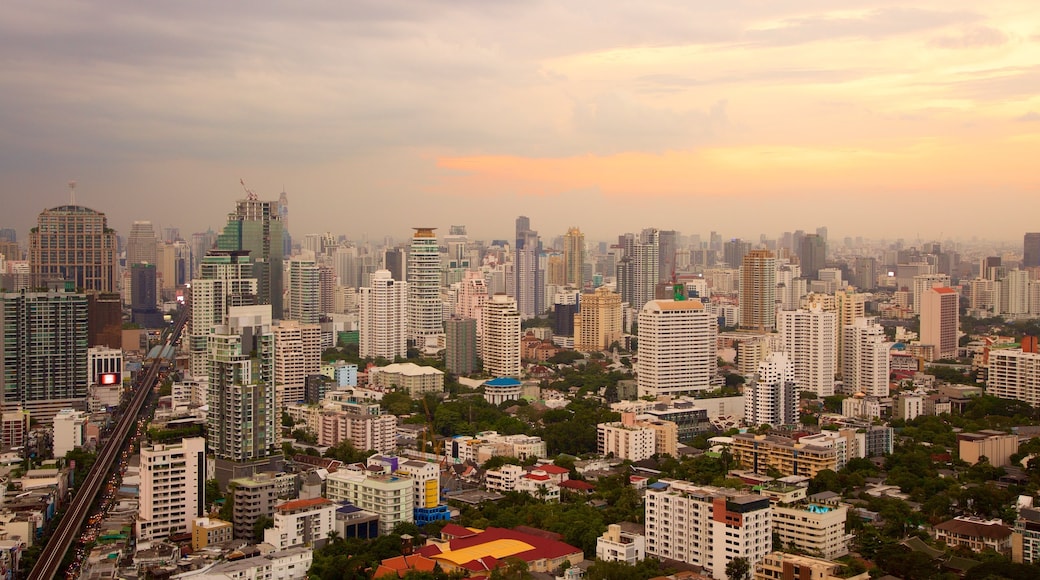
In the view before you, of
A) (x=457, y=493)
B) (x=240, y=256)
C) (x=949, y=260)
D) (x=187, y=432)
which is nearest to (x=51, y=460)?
(x=187, y=432)

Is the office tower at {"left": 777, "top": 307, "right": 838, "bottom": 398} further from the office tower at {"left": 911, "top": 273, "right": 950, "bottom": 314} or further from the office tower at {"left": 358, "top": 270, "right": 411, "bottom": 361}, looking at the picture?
the office tower at {"left": 911, "top": 273, "right": 950, "bottom": 314}

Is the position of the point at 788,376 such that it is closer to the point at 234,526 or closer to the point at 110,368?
the point at 234,526

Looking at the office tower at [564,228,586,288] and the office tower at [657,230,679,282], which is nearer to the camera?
the office tower at [657,230,679,282]

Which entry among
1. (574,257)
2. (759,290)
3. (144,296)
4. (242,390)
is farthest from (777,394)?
(574,257)

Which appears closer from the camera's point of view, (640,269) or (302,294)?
(302,294)

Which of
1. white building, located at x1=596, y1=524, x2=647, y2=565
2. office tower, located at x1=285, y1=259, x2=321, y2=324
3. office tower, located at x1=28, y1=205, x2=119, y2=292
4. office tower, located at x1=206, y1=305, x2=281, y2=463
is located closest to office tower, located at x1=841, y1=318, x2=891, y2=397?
white building, located at x1=596, y1=524, x2=647, y2=565

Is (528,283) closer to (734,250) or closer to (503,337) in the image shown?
(734,250)
